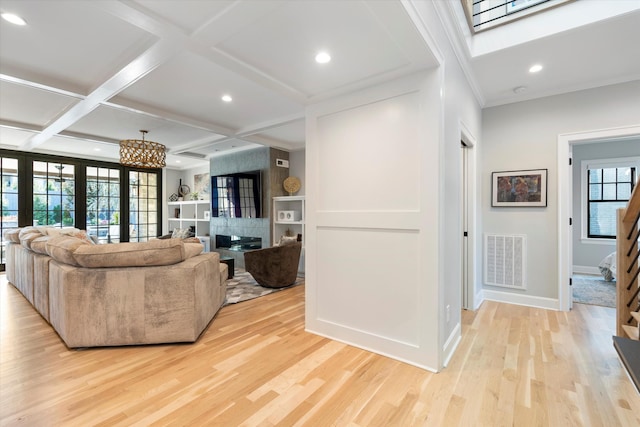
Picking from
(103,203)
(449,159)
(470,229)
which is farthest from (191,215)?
(449,159)

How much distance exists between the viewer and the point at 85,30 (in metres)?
2.18

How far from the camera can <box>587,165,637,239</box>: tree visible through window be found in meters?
5.38

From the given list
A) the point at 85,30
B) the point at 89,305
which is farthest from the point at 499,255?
the point at 85,30

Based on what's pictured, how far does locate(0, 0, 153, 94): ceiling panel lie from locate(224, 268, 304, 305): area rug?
9.04 ft

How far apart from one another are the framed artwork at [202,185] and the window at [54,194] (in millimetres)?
2547

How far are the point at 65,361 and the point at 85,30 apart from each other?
2.49m

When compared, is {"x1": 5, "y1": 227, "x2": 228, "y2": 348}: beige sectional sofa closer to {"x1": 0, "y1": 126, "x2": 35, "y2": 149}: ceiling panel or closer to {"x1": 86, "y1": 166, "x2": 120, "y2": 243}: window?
{"x1": 0, "y1": 126, "x2": 35, "y2": 149}: ceiling panel

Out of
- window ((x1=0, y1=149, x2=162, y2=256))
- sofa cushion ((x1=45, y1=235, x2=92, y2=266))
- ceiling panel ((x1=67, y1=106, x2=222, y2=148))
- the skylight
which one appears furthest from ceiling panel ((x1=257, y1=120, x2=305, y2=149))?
window ((x1=0, y1=149, x2=162, y2=256))

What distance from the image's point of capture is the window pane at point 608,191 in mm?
5488

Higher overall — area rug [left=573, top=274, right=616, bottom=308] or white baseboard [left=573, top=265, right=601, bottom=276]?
white baseboard [left=573, top=265, right=601, bottom=276]

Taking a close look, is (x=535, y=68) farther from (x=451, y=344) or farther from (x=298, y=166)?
(x=298, y=166)

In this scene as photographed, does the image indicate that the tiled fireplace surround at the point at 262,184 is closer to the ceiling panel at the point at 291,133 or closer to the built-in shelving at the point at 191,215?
the ceiling panel at the point at 291,133

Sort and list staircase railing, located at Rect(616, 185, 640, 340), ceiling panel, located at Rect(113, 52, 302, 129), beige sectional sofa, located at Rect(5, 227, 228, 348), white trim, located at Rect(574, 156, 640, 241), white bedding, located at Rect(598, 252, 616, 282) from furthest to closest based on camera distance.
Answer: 1. white trim, located at Rect(574, 156, 640, 241)
2. white bedding, located at Rect(598, 252, 616, 282)
3. ceiling panel, located at Rect(113, 52, 302, 129)
4. beige sectional sofa, located at Rect(5, 227, 228, 348)
5. staircase railing, located at Rect(616, 185, 640, 340)

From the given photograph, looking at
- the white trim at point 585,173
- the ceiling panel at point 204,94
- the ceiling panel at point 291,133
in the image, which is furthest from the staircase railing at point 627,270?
the white trim at point 585,173
